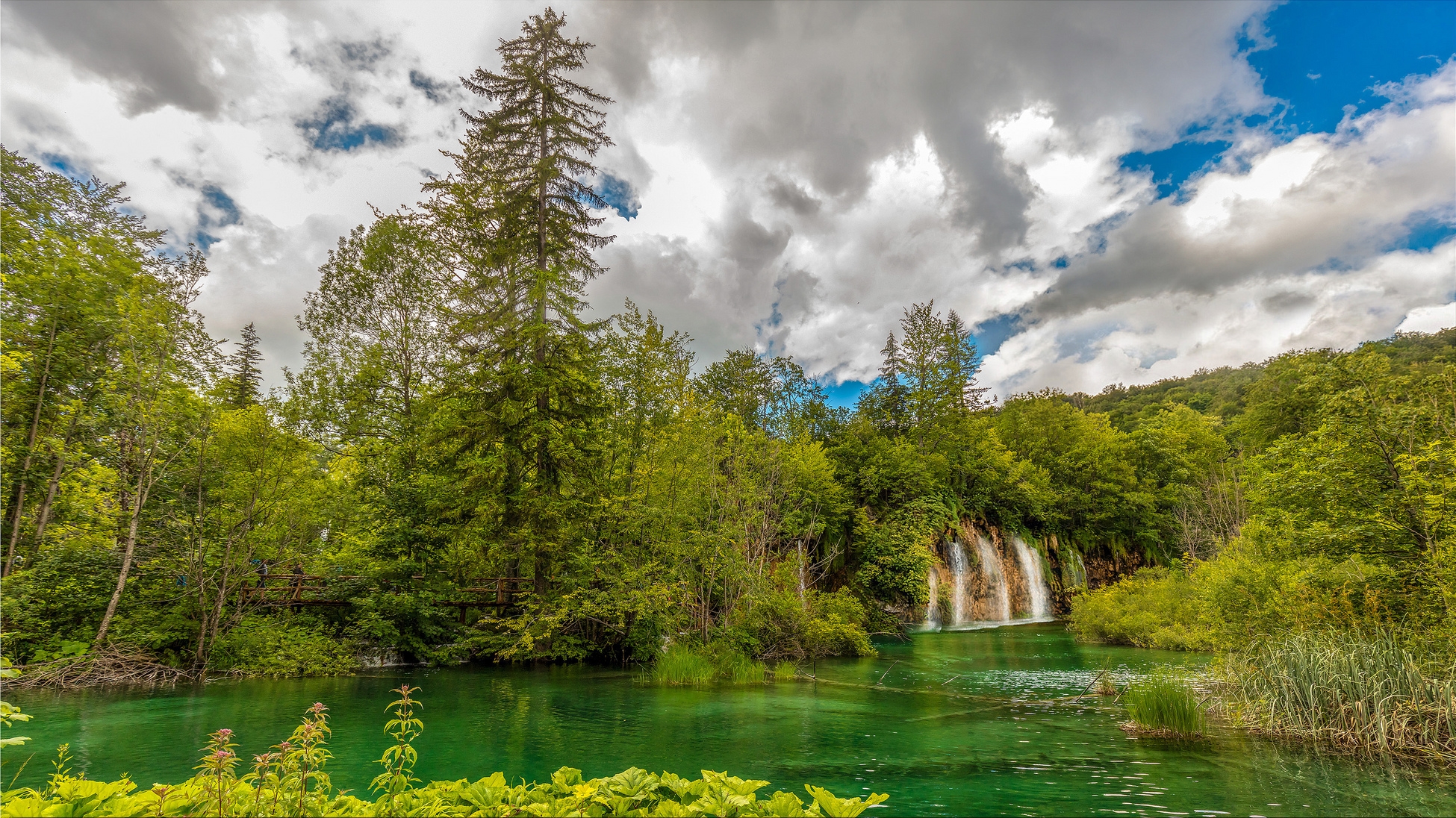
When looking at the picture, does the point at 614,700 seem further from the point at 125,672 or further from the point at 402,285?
the point at 402,285

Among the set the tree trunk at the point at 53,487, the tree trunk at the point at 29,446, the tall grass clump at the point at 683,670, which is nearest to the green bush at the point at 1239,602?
the tall grass clump at the point at 683,670

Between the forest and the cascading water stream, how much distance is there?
2.02m

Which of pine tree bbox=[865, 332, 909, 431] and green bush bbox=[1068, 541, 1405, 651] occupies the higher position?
pine tree bbox=[865, 332, 909, 431]

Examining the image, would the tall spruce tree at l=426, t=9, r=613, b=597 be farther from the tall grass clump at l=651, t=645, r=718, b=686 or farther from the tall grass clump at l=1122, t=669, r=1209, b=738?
the tall grass clump at l=1122, t=669, r=1209, b=738

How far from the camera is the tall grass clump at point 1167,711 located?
849 centimetres

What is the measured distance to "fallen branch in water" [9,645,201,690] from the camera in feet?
39.8

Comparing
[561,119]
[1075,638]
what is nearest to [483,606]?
[561,119]

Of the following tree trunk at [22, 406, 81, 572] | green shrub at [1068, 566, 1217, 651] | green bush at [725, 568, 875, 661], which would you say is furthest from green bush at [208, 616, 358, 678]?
green shrub at [1068, 566, 1217, 651]

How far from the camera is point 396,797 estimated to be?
3312 mm

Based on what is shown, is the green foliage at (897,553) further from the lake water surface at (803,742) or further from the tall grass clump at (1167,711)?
the tall grass clump at (1167,711)

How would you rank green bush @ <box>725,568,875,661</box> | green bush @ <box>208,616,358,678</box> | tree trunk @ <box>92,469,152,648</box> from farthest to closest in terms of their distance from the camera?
1. green bush @ <box>725,568,875,661</box>
2. green bush @ <box>208,616,358,678</box>
3. tree trunk @ <box>92,469,152,648</box>

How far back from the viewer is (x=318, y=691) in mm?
12492

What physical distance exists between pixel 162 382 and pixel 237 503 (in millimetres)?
3079

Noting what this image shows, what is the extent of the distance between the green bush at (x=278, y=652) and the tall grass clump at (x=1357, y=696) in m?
18.1
